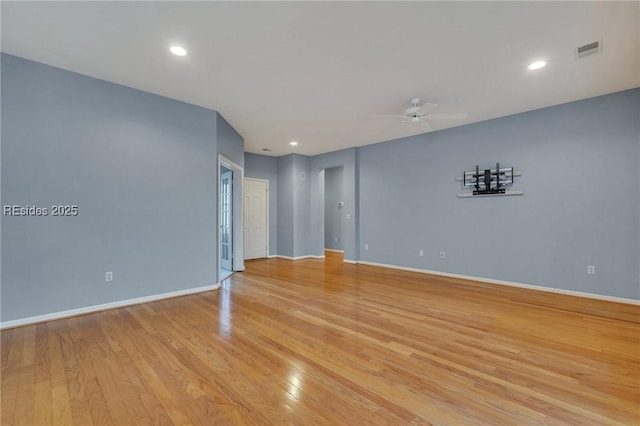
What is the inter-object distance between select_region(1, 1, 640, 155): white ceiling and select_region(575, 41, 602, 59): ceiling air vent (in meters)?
0.08

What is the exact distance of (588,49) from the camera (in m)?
2.85

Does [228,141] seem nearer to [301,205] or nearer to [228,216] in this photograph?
[228,216]

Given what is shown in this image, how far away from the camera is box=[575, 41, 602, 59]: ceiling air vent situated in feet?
9.09

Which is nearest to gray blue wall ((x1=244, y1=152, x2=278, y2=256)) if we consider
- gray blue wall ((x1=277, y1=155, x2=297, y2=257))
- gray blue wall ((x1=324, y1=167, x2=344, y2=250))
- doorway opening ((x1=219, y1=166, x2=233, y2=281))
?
gray blue wall ((x1=277, y1=155, x2=297, y2=257))

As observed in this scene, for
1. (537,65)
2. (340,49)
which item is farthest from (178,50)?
(537,65)

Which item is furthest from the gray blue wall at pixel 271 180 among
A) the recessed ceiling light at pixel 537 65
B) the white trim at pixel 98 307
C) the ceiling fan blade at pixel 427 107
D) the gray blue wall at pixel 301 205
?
the recessed ceiling light at pixel 537 65

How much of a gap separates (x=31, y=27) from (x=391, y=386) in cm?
422

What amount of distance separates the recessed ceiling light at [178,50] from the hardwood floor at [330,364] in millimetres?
2845

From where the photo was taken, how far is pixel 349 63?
10.1ft

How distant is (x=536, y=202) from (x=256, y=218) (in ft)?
19.5

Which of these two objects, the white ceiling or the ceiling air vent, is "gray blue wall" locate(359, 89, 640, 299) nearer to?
the white ceiling

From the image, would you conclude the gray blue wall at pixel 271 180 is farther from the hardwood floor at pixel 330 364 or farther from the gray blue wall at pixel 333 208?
the hardwood floor at pixel 330 364

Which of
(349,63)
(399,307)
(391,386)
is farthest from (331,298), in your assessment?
(349,63)

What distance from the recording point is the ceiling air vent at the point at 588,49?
2.77 meters
